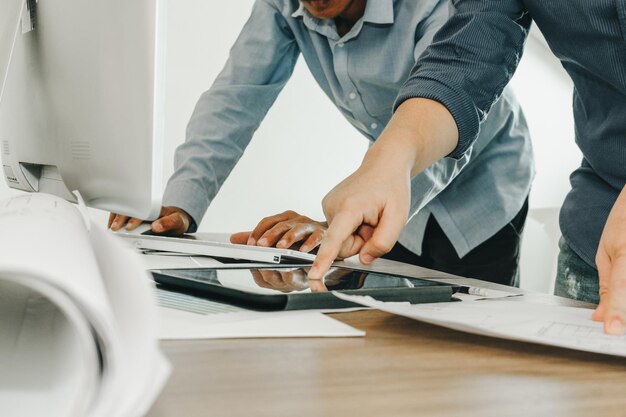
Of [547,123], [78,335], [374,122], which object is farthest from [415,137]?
[547,123]

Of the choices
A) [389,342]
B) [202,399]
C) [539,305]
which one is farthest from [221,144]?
[202,399]

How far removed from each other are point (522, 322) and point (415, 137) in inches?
12.6

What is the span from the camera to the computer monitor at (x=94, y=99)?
0.73m

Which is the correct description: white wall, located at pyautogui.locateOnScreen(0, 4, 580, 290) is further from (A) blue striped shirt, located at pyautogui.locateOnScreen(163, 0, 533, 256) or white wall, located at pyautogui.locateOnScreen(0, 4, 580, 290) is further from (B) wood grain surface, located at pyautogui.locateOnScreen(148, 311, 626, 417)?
(B) wood grain surface, located at pyautogui.locateOnScreen(148, 311, 626, 417)

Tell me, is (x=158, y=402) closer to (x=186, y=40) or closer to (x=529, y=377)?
(x=529, y=377)

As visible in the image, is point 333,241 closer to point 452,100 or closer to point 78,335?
point 452,100

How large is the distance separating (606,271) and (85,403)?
0.47 m

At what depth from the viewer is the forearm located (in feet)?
2.48

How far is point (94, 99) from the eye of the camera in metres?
0.83

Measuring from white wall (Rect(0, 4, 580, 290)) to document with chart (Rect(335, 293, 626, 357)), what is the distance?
2.19 metres

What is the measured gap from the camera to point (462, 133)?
830 mm

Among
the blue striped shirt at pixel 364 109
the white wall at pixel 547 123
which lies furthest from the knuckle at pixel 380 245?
the white wall at pixel 547 123

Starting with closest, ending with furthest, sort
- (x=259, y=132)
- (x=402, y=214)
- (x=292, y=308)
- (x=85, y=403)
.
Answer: (x=85, y=403)
(x=292, y=308)
(x=402, y=214)
(x=259, y=132)

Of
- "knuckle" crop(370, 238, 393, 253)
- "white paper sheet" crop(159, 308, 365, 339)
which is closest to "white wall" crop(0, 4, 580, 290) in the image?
"knuckle" crop(370, 238, 393, 253)
